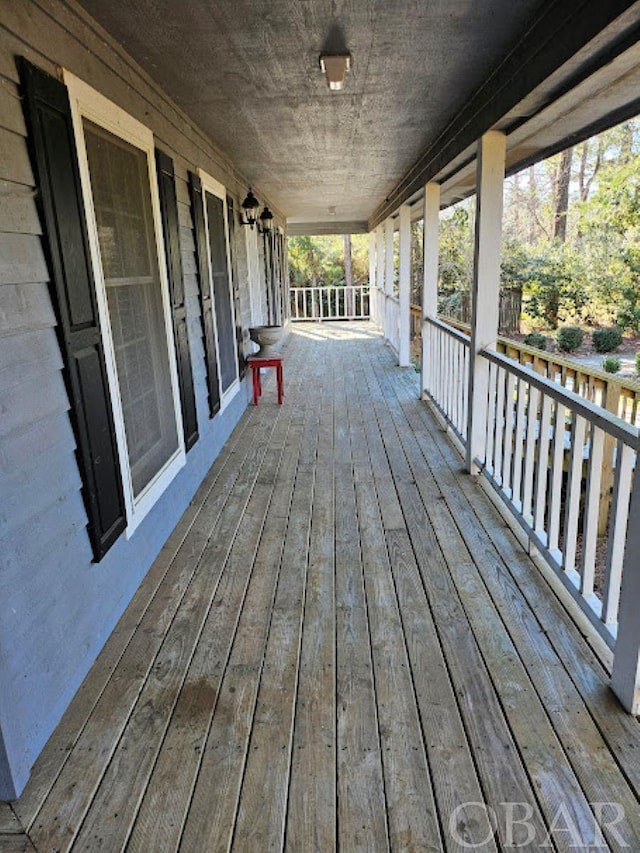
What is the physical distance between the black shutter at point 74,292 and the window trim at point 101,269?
0.06 m

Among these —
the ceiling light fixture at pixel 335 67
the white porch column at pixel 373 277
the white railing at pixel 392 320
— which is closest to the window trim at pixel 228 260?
the ceiling light fixture at pixel 335 67

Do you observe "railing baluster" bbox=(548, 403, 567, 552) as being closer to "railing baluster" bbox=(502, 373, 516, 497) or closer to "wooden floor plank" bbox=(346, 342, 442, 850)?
"railing baluster" bbox=(502, 373, 516, 497)

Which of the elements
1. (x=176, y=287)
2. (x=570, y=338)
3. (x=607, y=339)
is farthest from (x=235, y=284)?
(x=607, y=339)

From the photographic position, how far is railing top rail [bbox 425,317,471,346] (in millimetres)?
4234

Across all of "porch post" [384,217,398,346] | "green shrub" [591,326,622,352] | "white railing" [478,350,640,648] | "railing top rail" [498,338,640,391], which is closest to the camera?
"white railing" [478,350,640,648]

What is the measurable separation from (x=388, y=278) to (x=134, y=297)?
8507mm

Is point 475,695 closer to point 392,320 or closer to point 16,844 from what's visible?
point 16,844

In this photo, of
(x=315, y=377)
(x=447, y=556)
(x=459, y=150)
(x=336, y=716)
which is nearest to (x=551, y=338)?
(x=315, y=377)

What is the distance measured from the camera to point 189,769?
5.32 feet

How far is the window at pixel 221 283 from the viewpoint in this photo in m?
4.43

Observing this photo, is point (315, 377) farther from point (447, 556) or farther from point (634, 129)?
point (634, 129)

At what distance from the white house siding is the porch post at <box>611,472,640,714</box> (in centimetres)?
182

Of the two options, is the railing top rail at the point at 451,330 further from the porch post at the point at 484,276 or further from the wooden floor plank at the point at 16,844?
the wooden floor plank at the point at 16,844

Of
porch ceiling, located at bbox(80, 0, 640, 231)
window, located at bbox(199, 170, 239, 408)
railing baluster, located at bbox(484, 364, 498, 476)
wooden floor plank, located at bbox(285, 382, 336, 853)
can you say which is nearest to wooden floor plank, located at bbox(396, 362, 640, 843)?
railing baluster, located at bbox(484, 364, 498, 476)
